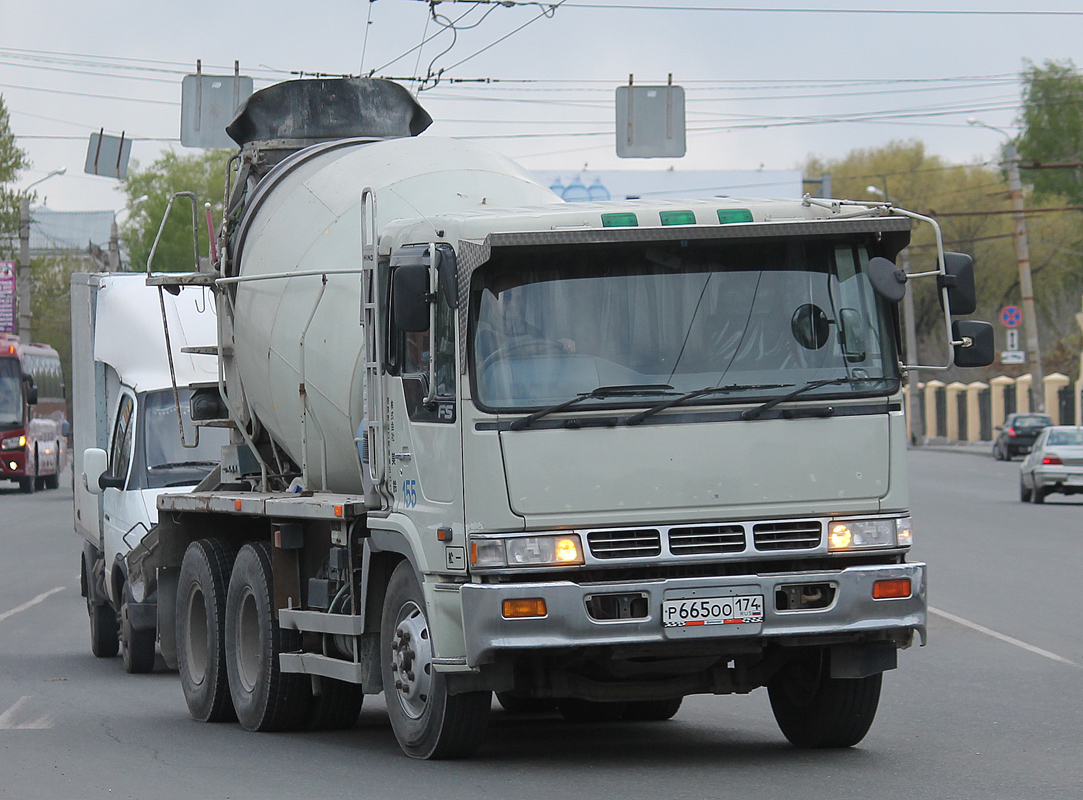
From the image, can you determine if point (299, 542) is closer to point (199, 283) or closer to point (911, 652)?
point (199, 283)

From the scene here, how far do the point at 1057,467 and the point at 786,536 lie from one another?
26.8 meters

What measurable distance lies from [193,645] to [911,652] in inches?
219

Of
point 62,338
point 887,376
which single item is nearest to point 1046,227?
point 62,338

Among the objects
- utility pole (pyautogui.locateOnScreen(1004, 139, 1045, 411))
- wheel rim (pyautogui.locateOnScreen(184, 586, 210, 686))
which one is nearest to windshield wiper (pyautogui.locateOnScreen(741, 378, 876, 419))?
wheel rim (pyautogui.locateOnScreen(184, 586, 210, 686))

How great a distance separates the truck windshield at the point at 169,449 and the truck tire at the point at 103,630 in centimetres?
124

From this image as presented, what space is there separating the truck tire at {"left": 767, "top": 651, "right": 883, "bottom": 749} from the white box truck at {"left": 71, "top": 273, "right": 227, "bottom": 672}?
213 inches

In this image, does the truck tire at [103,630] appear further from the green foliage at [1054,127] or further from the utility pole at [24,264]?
the green foliage at [1054,127]

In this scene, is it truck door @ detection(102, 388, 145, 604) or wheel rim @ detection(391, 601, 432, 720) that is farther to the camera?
truck door @ detection(102, 388, 145, 604)

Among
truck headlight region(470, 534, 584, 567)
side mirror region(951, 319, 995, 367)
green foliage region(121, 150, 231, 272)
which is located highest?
green foliage region(121, 150, 231, 272)

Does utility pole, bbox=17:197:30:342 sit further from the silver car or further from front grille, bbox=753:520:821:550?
front grille, bbox=753:520:821:550

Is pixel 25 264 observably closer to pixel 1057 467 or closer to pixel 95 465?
pixel 1057 467

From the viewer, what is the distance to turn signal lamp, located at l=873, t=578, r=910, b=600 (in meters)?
8.30

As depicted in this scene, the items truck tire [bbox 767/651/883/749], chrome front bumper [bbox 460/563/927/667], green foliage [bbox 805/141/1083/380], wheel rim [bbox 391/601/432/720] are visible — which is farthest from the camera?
green foliage [bbox 805/141/1083/380]

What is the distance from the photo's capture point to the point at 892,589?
8.34 m
